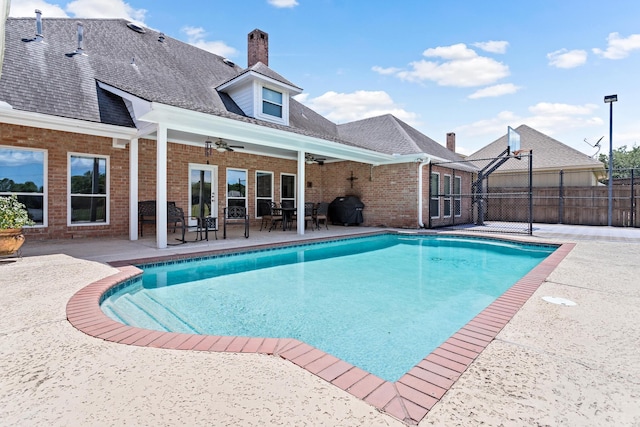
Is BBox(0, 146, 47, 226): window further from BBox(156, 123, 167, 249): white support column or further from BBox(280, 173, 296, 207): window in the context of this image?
BBox(280, 173, 296, 207): window

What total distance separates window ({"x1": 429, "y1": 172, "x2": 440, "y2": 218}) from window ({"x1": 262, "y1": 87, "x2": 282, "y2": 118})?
22.1 feet

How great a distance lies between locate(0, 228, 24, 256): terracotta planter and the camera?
5.27 meters

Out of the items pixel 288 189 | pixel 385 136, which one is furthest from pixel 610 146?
pixel 288 189

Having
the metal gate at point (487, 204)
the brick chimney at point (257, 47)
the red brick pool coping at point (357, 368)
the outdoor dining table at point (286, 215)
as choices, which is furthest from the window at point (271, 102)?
the red brick pool coping at point (357, 368)

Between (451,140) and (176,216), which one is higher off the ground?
(451,140)

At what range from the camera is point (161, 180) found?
6891 millimetres

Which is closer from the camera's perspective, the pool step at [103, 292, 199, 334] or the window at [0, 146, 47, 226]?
the pool step at [103, 292, 199, 334]

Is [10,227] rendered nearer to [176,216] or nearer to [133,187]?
[133,187]

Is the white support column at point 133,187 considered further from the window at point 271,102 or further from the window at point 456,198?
the window at point 456,198

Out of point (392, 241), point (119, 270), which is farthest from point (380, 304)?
point (392, 241)

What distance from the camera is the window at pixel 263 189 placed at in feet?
41.6

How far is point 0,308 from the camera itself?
121 inches

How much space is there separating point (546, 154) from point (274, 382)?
21.1 meters

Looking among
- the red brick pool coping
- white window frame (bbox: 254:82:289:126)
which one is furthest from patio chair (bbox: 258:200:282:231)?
the red brick pool coping
